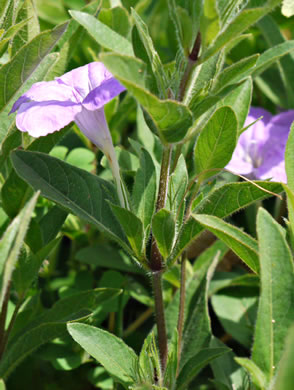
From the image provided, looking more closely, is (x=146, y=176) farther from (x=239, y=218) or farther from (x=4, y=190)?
(x=239, y=218)

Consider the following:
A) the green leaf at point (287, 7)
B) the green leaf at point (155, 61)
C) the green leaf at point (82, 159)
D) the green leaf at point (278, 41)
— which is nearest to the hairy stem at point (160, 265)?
the green leaf at point (155, 61)

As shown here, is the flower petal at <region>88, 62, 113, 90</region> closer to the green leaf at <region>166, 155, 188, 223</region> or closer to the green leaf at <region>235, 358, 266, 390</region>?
the green leaf at <region>166, 155, 188, 223</region>

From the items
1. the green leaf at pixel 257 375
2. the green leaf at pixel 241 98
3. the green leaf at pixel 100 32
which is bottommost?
the green leaf at pixel 257 375

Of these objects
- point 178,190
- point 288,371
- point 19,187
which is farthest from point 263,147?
point 288,371

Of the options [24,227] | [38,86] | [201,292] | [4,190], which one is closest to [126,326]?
[201,292]

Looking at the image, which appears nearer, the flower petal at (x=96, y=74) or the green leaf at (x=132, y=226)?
the green leaf at (x=132, y=226)

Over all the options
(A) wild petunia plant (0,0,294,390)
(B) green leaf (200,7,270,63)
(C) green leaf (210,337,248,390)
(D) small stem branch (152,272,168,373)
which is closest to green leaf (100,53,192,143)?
(A) wild petunia plant (0,0,294,390)

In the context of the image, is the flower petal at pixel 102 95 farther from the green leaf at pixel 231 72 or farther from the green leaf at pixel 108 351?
the green leaf at pixel 108 351

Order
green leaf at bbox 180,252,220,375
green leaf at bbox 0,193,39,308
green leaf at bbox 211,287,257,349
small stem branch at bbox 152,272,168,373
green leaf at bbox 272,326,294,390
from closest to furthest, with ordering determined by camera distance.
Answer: green leaf at bbox 272,326,294,390 < green leaf at bbox 0,193,39,308 < small stem branch at bbox 152,272,168,373 < green leaf at bbox 180,252,220,375 < green leaf at bbox 211,287,257,349
